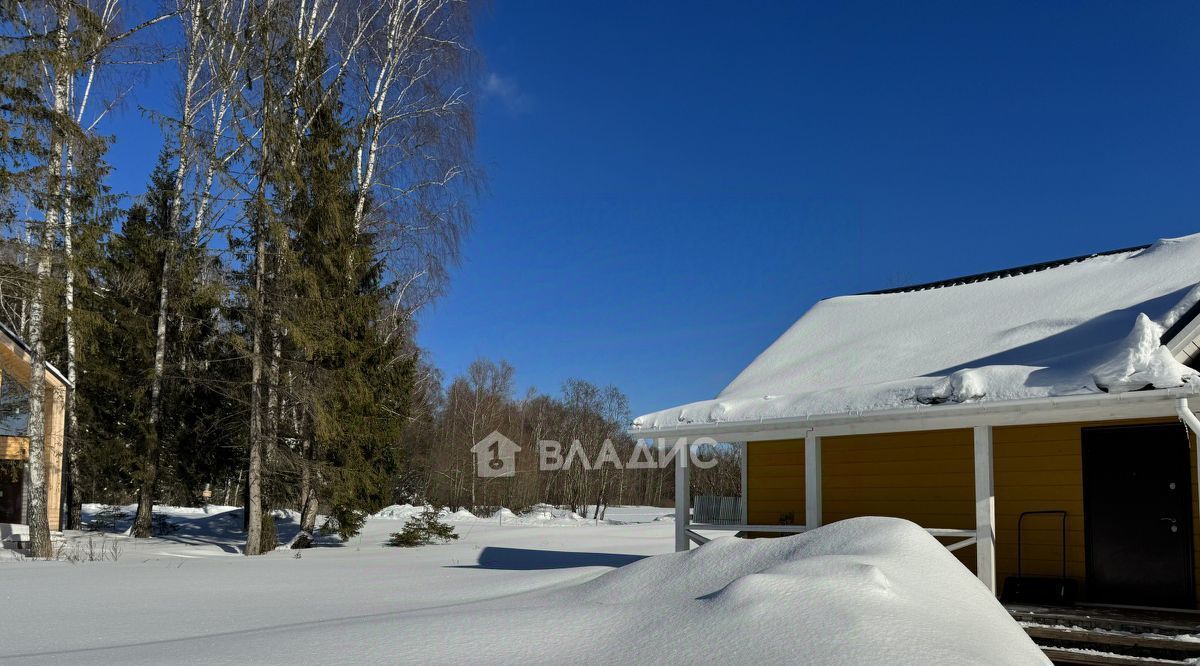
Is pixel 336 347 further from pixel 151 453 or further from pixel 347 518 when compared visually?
pixel 151 453

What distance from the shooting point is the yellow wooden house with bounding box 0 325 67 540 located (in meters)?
18.3

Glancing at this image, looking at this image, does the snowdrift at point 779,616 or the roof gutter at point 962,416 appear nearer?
the snowdrift at point 779,616

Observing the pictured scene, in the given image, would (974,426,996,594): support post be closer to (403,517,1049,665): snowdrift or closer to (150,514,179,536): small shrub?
(403,517,1049,665): snowdrift

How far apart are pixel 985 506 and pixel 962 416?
0.89m

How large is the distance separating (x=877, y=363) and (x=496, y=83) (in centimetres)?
1443

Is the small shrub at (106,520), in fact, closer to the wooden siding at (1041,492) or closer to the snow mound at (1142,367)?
the wooden siding at (1041,492)

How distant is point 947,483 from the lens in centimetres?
1027

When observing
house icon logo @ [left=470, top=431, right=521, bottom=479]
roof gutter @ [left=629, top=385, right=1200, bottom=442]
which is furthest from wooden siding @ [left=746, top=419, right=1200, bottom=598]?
house icon logo @ [left=470, top=431, right=521, bottom=479]

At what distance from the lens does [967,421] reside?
846 centimetres

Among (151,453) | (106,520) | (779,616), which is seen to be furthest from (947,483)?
(106,520)

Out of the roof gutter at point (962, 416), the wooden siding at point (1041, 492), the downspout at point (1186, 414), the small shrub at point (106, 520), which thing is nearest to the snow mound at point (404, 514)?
the small shrub at point (106, 520)

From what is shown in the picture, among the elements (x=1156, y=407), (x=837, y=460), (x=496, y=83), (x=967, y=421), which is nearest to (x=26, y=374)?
(x=496, y=83)

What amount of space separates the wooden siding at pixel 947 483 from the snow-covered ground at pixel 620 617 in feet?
12.6

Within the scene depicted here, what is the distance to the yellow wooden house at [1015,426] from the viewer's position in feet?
26.3
